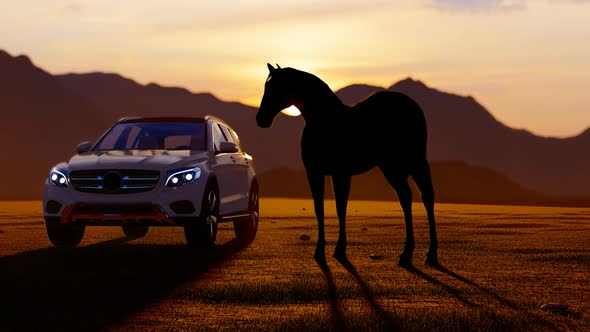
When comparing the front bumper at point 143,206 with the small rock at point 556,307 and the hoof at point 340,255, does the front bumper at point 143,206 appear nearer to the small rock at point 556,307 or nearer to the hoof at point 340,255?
the hoof at point 340,255

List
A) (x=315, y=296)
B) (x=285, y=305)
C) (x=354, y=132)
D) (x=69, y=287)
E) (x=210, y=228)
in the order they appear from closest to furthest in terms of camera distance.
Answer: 1. (x=285, y=305)
2. (x=315, y=296)
3. (x=69, y=287)
4. (x=354, y=132)
5. (x=210, y=228)

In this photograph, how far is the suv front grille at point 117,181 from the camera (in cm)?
1247

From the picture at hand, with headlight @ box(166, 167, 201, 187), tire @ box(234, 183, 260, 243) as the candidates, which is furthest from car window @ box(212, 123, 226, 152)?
headlight @ box(166, 167, 201, 187)

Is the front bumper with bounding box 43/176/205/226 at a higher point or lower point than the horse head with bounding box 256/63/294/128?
lower

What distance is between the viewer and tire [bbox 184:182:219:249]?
499 inches

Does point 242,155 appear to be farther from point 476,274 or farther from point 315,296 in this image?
point 315,296

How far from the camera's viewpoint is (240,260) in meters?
12.2

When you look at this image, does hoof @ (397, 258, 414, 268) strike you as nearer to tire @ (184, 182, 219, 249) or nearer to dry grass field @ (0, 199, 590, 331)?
dry grass field @ (0, 199, 590, 331)

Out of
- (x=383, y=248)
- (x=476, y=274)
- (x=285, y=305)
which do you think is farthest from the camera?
(x=383, y=248)

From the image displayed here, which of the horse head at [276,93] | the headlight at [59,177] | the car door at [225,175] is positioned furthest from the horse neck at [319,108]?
the headlight at [59,177]

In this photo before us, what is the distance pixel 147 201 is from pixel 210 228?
1.13m

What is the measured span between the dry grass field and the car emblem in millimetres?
975

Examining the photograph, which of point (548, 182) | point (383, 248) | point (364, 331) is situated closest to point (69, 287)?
point (364, 331)

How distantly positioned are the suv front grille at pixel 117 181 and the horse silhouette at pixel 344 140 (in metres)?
1.79
